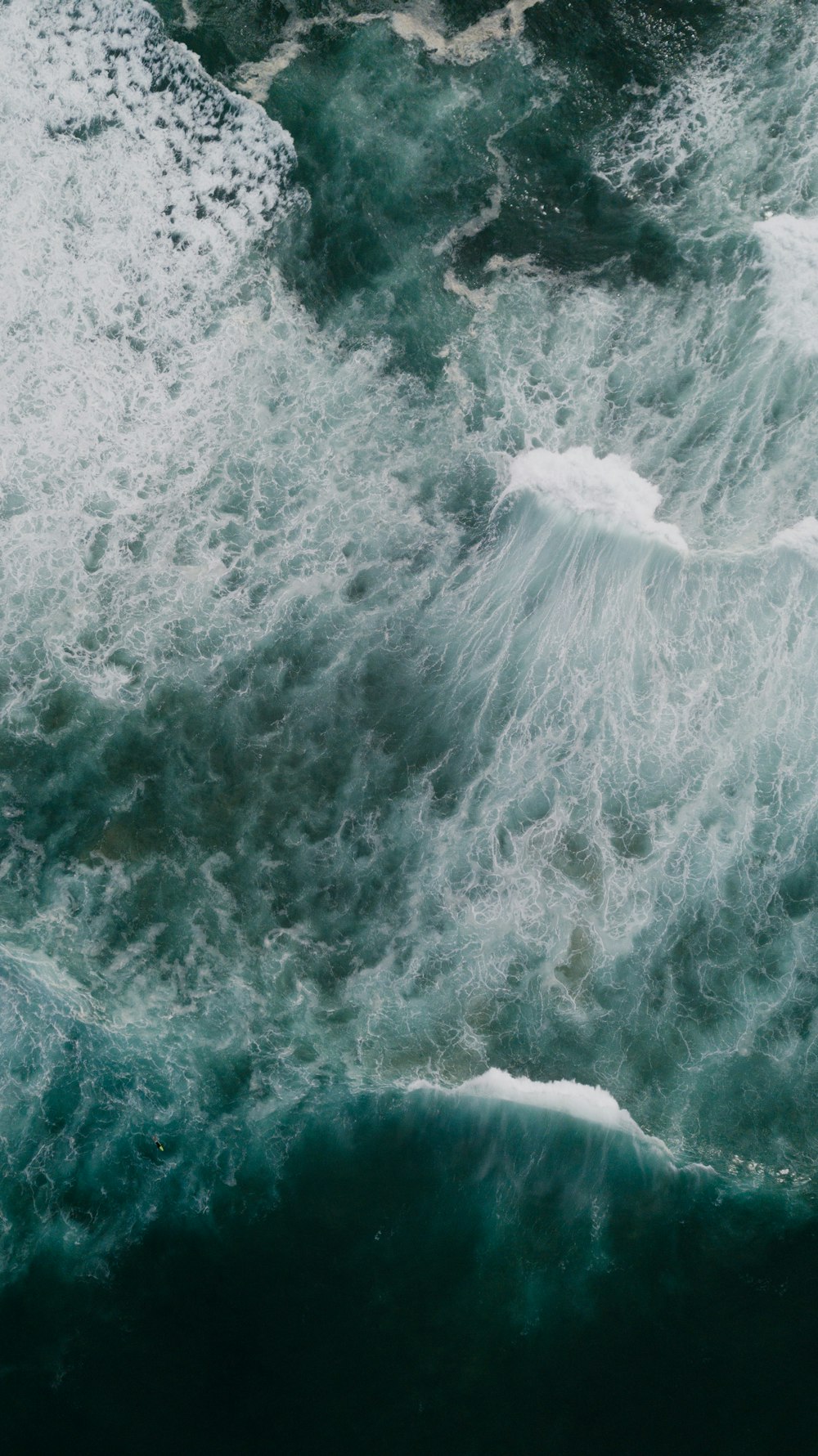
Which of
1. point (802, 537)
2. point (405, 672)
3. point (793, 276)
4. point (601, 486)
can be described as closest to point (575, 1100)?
point (405, 672)

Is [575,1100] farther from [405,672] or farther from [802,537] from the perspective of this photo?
[802,537]

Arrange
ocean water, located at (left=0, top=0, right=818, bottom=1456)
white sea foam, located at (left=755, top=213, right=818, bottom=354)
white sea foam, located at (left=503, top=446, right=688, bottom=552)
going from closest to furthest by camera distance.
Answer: white sea foam, located at (left=755, top=213, right=818, bottom=354) < ocean water, located at (left=0, top=0, right=818, bottom=1456) < white sea foam, located at (left=503, top=446, right=688, bottom=552)

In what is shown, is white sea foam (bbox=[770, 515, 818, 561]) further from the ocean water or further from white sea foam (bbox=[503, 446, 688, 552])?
white sea foam (bbox=[503, 446, 688, 552])

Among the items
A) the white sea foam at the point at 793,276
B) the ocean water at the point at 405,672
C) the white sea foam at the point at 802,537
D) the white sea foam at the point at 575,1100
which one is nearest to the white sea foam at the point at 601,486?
the ocean water at the point at 405,672

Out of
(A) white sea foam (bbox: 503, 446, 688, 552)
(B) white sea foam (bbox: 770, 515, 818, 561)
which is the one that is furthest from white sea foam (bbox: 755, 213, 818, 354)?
(A) white sea foam (bbox: 503, 446, 688, 552)

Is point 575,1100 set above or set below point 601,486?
below

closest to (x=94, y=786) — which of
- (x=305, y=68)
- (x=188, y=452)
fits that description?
(x=188, y=452)
